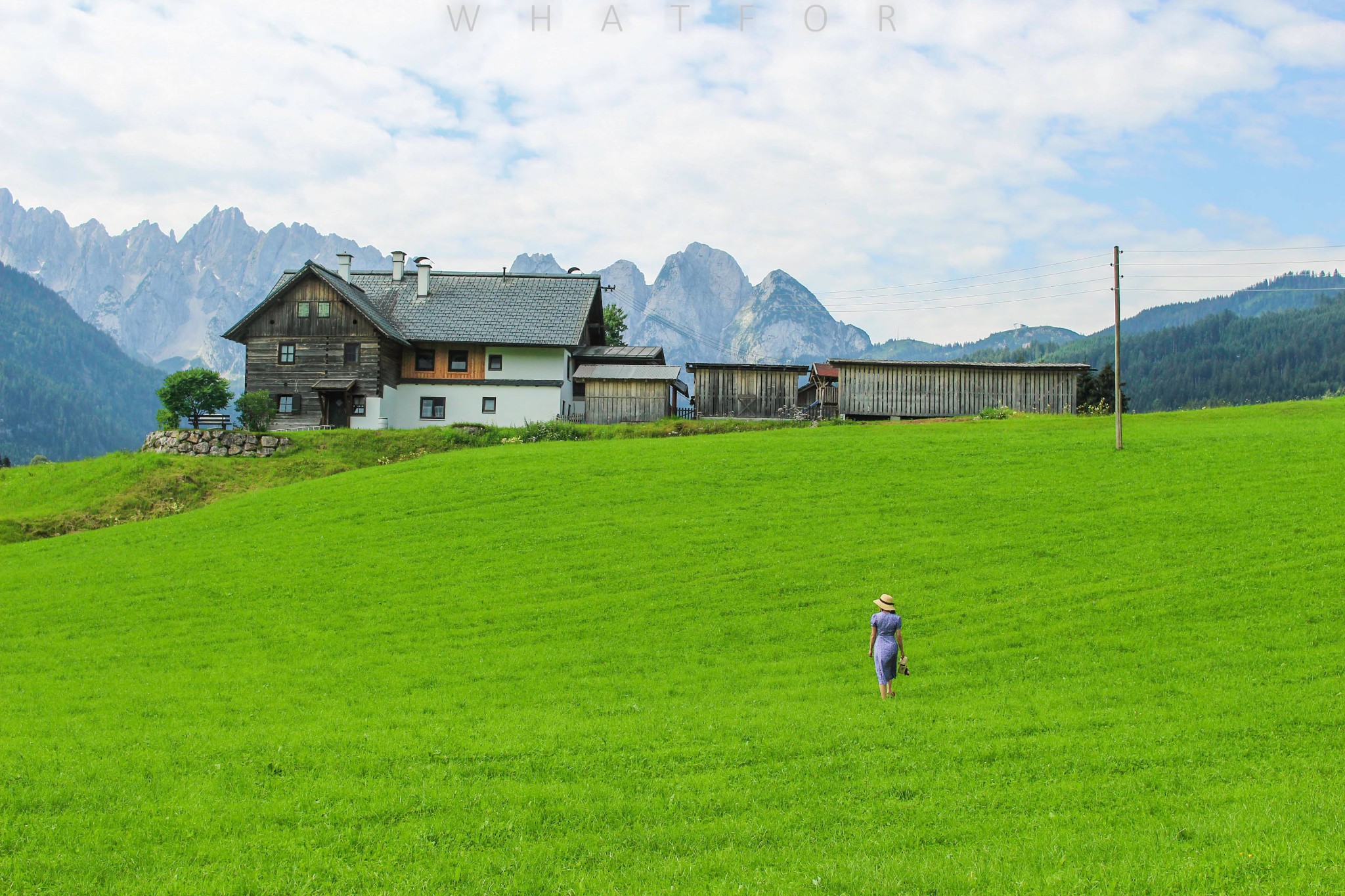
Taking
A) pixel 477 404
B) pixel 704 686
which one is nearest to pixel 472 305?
pixel 477 404

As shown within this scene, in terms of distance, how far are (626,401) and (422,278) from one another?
1945 cm

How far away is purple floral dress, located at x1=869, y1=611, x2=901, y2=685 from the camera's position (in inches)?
624

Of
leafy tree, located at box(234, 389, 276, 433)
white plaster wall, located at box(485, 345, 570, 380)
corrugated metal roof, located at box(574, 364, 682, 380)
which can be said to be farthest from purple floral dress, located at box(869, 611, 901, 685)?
white plaster wall, located at box(485, 345, 570, 380)

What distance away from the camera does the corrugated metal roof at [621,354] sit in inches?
2414

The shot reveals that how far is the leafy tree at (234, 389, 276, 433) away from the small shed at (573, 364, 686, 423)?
1939cm

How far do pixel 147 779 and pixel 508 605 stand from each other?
34.3 ft

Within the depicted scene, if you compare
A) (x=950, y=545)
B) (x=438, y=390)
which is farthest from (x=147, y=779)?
(x=438, y=390)

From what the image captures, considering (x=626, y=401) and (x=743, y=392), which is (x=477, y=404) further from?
(x=743, y=392)

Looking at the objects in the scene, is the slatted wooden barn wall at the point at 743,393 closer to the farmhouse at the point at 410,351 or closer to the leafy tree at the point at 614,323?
the farmhouse at the point at 410,351

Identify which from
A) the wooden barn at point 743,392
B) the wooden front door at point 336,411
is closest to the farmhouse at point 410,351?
the wooden front door at point 336,411

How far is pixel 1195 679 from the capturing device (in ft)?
52.3

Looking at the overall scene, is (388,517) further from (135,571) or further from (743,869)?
(743,869)

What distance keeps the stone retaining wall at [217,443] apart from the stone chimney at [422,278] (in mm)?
19262

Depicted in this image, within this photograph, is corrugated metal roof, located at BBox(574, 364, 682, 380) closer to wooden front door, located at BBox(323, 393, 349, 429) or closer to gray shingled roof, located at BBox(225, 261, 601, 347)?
gray shingled roof, located at BBox(225, 261, 601, 347)
